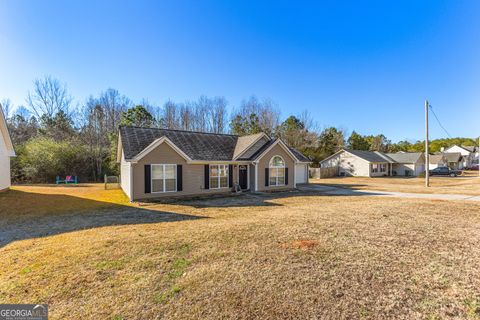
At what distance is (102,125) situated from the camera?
3403 centimetres

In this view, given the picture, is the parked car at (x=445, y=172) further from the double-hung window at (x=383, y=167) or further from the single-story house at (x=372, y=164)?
the double-hung window at (x=383, y=167)

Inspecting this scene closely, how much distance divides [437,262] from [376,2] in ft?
52.5

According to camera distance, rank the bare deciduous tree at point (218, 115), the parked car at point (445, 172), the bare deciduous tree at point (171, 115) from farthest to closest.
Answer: the bare deciduous tree at point (218, 115)
the bare deciduous tree at point (171, 115)
the parked car at point (445, 172)

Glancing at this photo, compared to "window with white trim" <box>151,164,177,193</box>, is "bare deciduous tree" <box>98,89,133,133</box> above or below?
above

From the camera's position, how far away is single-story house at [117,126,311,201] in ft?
46.0

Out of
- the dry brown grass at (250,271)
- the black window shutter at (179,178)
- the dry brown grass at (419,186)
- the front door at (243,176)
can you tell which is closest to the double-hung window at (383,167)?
the dry brown grass at (419,186)

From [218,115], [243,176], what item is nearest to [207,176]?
[243,176]

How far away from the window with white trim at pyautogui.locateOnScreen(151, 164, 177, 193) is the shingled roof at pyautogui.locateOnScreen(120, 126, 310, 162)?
146cm

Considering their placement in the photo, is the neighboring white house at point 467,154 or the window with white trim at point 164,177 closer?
the window with white trim at point 164,177

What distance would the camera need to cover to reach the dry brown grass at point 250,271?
3.52 m

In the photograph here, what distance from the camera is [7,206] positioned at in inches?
464

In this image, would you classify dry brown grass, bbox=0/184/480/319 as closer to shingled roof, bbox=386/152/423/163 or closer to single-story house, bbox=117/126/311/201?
single-story house, bbox=117/126/311/201

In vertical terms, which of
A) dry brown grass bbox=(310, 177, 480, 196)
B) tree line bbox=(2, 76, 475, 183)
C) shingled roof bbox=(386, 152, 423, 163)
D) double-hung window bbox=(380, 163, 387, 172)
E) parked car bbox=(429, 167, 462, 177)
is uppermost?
tree line bbox=(2, 76, 475, 183)

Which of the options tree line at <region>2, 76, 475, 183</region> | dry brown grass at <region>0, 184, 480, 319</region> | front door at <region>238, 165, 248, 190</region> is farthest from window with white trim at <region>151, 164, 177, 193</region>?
tree line at <region>2, 76, 475, 183</region>
